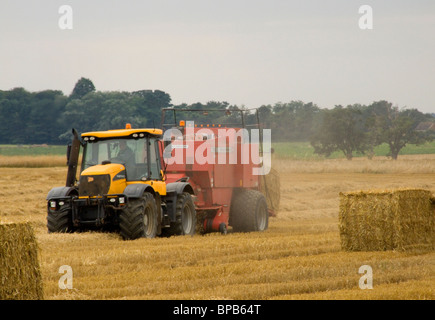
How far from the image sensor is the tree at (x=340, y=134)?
60156mm

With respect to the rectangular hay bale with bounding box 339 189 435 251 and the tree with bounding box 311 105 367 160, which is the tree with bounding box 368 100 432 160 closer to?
the tree with bounding box 311 105 367 160

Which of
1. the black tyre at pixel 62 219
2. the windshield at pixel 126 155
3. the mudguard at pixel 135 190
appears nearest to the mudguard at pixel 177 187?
the windshield at pixel 126 155

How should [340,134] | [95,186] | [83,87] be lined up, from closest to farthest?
1. [95,186]
2. [83,87]
3. [340,134]

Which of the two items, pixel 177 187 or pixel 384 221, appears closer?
pixel 384 221

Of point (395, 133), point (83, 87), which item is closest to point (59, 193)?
point (83, 87)

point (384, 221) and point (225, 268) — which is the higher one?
point (384, 221)

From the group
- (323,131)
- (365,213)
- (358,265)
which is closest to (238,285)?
(358,265)

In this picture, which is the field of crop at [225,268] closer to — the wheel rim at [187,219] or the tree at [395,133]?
the wheel rim at [187,219]

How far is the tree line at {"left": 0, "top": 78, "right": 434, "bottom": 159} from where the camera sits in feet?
142

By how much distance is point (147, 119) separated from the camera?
176 feet

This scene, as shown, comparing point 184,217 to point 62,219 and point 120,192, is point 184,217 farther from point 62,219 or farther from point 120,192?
point 62,219

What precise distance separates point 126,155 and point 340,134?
47.3m

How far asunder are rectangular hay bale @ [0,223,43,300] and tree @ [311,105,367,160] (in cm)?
5164

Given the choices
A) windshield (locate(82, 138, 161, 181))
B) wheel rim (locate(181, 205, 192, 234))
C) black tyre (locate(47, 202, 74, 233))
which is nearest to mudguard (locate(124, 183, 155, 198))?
windshield (locate(82, 138, 161, 181))
